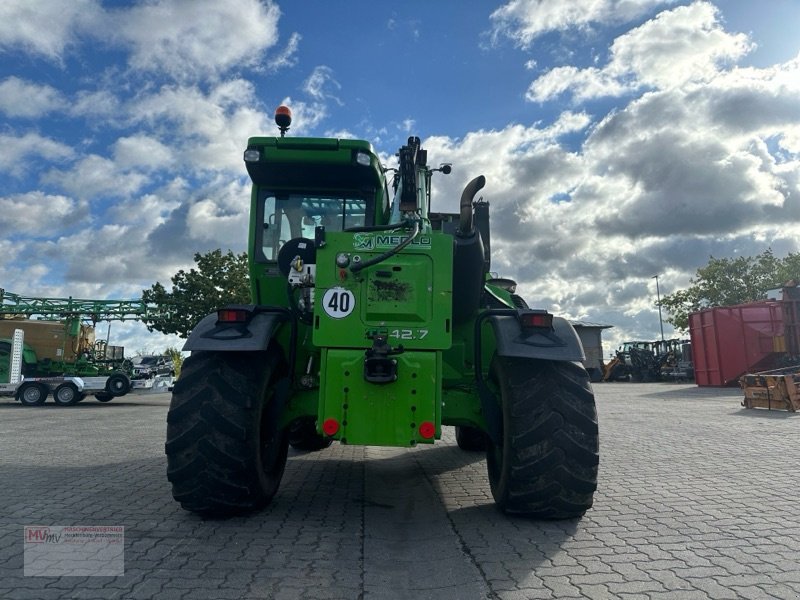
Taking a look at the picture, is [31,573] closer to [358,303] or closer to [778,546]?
[358,303]

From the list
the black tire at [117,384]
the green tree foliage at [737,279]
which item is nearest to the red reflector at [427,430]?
the black tire at [117,384]

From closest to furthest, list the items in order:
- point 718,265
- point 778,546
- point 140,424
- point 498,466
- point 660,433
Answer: point 778,546 → point 498,466 → point 660,433 → point 140,424 → point 718,265

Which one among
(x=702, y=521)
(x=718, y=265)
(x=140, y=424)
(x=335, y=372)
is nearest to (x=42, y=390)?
(x=140, y=424)

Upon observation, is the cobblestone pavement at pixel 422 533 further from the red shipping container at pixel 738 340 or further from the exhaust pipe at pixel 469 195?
the red shipping container at pixel 738 340

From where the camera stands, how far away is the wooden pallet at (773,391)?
13.2 meters

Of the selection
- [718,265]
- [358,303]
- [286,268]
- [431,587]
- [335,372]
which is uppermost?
[718,265]

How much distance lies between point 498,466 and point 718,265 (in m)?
50.1

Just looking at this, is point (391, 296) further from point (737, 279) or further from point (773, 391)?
point (737, 279)

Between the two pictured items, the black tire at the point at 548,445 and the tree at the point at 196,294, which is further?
the tree at the point at 196,294

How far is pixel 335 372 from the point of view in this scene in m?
4.12

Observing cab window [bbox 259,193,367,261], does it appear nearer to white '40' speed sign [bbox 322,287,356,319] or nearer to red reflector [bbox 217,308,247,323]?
red reflector [bbox 217,308,247,323]

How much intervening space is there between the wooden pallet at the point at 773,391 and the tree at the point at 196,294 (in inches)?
941

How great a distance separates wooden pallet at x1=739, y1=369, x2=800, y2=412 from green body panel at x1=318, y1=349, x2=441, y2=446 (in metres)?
12.7

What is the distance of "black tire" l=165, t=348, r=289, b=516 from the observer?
4.16 meters
